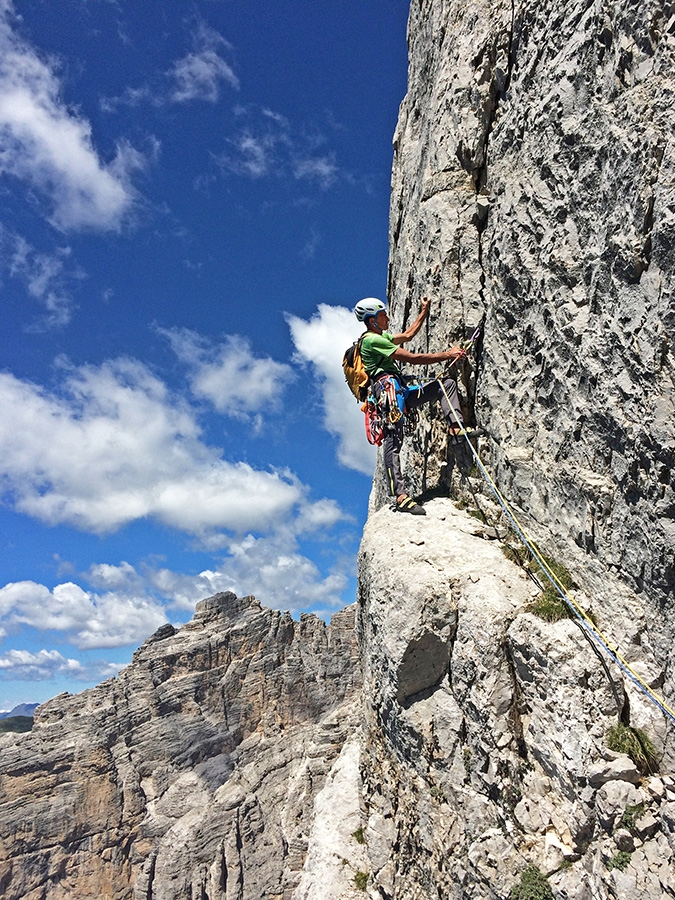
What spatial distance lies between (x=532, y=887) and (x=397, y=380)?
844cm

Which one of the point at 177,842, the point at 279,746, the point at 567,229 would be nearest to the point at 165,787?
the point at 177,842

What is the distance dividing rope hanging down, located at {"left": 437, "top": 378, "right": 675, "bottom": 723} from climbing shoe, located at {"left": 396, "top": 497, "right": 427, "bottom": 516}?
1.51m

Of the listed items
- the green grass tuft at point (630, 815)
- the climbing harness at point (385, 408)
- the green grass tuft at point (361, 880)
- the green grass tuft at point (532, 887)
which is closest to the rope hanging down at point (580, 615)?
the green grass tuft at point (630, 815)

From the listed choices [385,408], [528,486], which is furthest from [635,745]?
[385,408]

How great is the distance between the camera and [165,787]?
80062 millimetres

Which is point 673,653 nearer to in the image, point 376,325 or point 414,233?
point 376,325

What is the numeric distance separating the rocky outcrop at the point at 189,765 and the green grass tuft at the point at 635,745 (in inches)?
2513

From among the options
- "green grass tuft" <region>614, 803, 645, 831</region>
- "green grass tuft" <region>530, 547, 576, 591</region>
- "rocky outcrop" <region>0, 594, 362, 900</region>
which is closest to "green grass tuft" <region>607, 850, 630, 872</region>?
"green grass tuft" <region>614, 803, 645, 831</region>

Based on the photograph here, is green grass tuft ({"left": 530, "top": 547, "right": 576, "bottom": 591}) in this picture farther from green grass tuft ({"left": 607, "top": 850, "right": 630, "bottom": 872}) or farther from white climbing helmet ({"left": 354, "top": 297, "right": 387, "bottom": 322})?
white climbing helmet ({"left": 354, "top": 297, "right": 387, "bottom": 322})

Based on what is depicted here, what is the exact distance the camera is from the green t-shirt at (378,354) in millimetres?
11352

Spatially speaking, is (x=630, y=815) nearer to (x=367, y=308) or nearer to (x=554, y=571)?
(x=554, y=571)

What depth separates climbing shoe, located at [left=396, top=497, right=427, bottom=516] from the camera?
418 inches

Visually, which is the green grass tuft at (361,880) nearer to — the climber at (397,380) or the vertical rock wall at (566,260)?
the climber at (397,380)

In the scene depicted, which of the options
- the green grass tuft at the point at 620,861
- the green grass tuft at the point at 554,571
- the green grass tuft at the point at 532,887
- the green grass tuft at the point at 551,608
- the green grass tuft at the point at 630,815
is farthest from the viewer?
the green grass tuft at the point at 554,571
